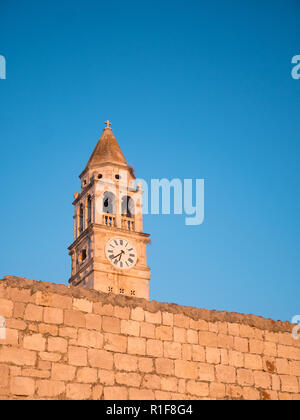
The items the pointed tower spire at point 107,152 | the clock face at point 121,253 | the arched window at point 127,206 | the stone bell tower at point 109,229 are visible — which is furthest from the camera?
the pointed tower spire at point 107,152

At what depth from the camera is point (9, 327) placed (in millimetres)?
9367

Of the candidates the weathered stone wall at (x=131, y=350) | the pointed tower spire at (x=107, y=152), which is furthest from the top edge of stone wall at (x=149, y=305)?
the pointed tower spire at (x=107, y=152)

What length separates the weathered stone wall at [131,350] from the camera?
371 inches

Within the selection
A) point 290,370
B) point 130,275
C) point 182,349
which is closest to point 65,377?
point 182,349

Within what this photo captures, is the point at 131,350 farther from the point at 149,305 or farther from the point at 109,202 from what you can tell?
the point at 109,202

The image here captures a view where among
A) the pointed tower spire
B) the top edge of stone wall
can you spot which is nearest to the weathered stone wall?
the top edge of stone wall

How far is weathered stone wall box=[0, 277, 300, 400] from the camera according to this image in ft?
30.9

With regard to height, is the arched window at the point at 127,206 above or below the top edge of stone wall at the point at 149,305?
above

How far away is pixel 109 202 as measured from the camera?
63.1 metres

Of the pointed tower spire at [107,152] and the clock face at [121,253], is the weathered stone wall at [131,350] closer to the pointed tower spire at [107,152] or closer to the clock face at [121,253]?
the clock face at [121,253]

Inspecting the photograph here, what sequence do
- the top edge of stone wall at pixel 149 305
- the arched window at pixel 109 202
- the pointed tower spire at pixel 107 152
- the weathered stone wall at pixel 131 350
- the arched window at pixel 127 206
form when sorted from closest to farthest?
the weathered stone wall at pixel 131 350
the top edge of stone wall at pixel 149 305
the arched window at pixel 109 202
the arched window at pixel 127 206
the pointed tower spire at pixel 107 152

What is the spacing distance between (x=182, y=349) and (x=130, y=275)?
48.4 metres

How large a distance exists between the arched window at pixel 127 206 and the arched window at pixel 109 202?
0.98 meters

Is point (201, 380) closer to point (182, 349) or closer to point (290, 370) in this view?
point (182, 349)
